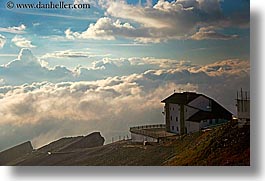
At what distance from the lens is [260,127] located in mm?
2791

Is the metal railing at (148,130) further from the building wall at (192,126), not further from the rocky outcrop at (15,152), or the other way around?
the rocky outcrop at (15,152)

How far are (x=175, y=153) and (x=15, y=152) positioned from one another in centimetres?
54

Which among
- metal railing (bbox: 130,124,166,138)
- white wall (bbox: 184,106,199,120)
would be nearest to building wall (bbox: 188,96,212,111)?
white wall (bbox: 184,106,199,120)

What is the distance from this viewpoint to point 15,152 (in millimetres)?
2820

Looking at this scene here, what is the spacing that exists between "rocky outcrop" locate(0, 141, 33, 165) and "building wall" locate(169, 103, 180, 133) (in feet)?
1.58

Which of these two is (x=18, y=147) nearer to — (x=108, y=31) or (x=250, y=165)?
(x=108, y=31)

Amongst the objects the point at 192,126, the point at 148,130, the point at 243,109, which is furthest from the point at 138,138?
the point at 243,109

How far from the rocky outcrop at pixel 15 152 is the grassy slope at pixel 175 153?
0.02 meters

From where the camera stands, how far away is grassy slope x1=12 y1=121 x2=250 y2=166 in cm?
281

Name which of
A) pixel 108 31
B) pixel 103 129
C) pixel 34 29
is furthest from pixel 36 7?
pixel 103 129

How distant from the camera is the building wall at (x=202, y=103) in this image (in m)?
2.82

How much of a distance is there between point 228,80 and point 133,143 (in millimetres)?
387

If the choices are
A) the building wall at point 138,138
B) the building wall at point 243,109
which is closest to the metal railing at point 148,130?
the building wall at point 138,138

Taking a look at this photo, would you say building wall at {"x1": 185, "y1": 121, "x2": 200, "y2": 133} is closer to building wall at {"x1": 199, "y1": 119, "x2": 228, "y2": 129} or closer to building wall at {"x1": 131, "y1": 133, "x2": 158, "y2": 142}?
building wall at {"x1": 199, "y1": 119, "x2": 228, "y2": 129}
